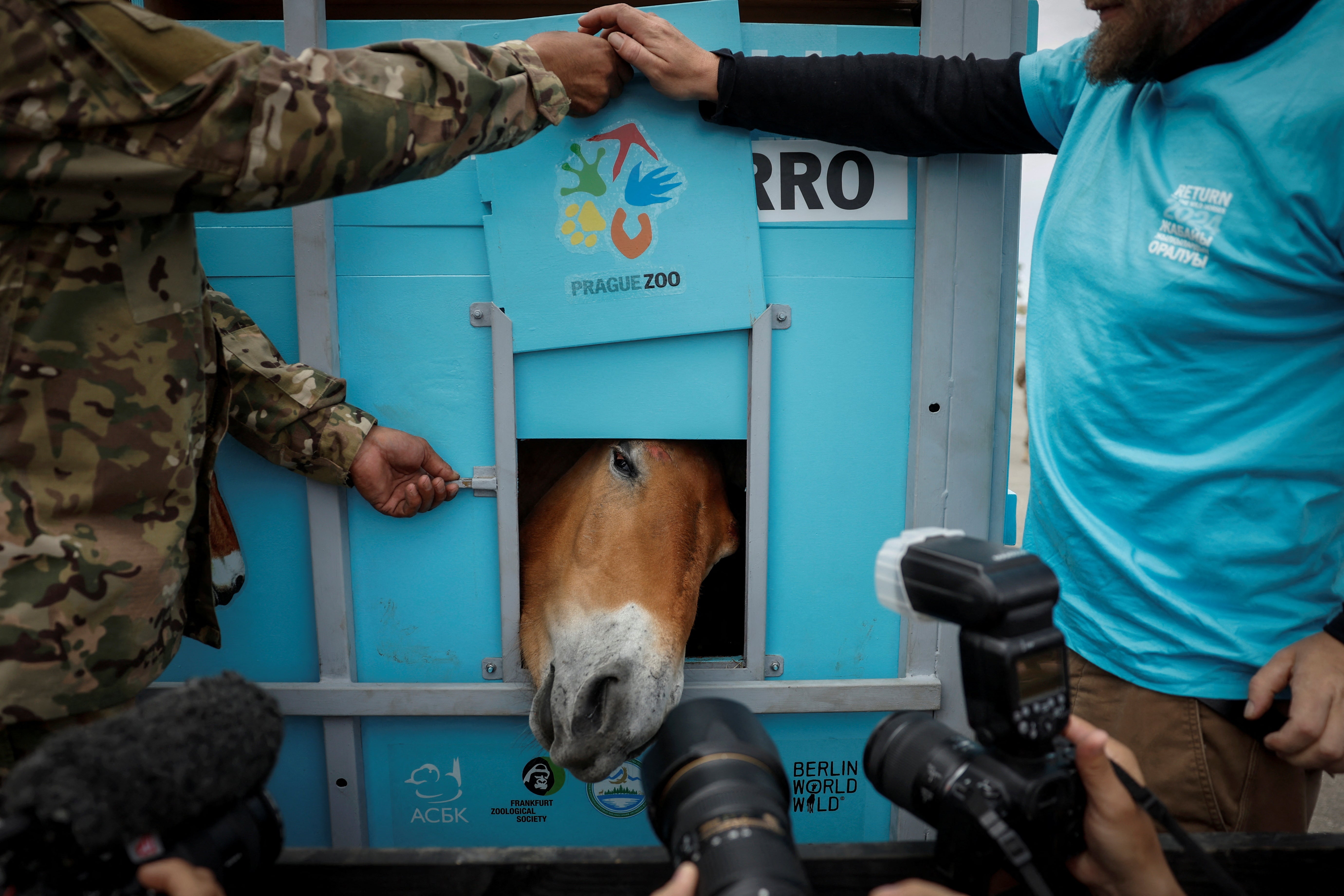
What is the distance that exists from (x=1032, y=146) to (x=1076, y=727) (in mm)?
1299

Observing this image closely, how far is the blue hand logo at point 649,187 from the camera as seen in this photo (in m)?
1.74

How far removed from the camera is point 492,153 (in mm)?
1697

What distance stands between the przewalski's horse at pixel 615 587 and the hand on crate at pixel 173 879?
0.89 metres

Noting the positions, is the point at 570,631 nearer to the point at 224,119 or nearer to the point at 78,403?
the point at 78,403

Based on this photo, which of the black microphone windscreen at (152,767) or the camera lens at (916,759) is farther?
the camera lens at (916,759)

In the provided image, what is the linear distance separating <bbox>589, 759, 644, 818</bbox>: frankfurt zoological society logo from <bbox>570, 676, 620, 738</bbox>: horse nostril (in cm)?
40

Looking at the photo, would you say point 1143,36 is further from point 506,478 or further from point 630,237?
point 506,478

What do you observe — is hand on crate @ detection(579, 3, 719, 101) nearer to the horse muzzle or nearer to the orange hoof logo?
the orange hoof logo

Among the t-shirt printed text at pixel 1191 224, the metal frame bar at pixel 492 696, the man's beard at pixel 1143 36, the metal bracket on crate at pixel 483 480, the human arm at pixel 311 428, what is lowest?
the metal frame bar at pixel 492 696

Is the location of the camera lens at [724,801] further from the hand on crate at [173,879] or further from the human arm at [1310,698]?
the human arm at [1310,698]

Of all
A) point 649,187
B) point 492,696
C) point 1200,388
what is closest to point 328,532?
point 492,696

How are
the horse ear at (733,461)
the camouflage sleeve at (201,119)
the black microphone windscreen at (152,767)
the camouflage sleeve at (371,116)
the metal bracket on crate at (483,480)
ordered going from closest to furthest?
the black microphone windscreen at (152,767)
the camouflage sleeve at (201,119)
the camouflage sleeve at (371,116)
the metal bracket on crate at (483,480)
the horse ear at (733,461)

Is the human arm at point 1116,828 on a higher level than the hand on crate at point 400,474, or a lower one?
lower

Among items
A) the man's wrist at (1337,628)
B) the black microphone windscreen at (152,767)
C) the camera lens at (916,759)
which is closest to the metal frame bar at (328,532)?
the black microphone windscreen at (152,767)
